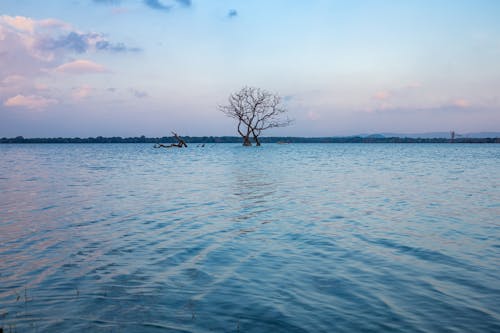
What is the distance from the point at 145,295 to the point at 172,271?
1117mm

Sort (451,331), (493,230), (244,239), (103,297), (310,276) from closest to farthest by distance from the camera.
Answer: (451,331) → (103,297) → (310,276) → (244,239) → (493,230)

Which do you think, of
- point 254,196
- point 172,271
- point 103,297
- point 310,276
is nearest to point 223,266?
point 172,271

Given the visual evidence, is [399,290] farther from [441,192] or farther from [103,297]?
[441,192]

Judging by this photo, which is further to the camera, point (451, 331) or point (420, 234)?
point (420, 234)

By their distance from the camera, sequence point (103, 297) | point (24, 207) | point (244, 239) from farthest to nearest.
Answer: point (24, 207) < point (244, 239) < point (103, 297)

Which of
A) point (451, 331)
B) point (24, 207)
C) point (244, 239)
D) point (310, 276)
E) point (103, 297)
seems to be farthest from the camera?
point (24, 207)

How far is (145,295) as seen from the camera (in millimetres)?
5789

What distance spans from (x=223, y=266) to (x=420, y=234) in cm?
536

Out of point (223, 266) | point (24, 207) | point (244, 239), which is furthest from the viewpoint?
point (24, 207)

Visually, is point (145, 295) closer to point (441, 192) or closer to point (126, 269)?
point (126, 269)

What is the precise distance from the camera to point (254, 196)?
54.8 ft

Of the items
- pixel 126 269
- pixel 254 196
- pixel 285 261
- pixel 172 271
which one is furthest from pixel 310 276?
pixel 254 196

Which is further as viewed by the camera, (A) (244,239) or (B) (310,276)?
(A) (244,239)

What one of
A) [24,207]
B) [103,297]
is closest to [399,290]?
[103,297]
